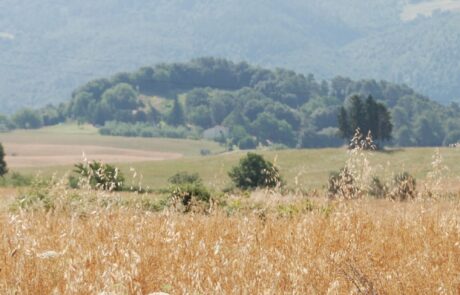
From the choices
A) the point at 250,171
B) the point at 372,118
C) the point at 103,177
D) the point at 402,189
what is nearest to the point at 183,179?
the point at 250,171

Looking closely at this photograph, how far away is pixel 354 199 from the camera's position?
923 cm

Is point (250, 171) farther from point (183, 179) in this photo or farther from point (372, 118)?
point (372, 118)

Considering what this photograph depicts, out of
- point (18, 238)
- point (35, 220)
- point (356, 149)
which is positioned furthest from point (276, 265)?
point (35, 220)

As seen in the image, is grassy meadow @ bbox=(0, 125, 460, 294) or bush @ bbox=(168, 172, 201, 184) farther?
bush @ bbox=(168, 172, 201, 184)

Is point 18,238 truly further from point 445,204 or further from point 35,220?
point 445,204

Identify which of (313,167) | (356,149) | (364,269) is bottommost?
(313,167)

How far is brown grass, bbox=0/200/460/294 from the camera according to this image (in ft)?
17.8

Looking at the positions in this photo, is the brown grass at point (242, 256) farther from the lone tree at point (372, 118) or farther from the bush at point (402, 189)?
the lone tree at point (372, 118)

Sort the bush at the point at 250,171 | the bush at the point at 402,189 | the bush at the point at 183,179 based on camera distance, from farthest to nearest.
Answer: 1. the bush at the point at 250,171
2. the bush at the point at 183,179
3. the bush at the point at 402,189

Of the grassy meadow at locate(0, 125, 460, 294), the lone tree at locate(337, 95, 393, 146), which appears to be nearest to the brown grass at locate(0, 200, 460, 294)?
the grassy meadow at locate(0, 125, 460, 294)

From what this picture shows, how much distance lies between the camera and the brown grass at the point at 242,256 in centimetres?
542

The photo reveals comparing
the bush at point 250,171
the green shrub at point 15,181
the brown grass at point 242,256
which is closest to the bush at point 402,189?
the brown grass at point 242,256

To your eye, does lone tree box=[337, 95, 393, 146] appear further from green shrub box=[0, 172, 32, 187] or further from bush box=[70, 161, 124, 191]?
bush box=[70, 161, 124, 191]

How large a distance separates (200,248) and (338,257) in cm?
119
